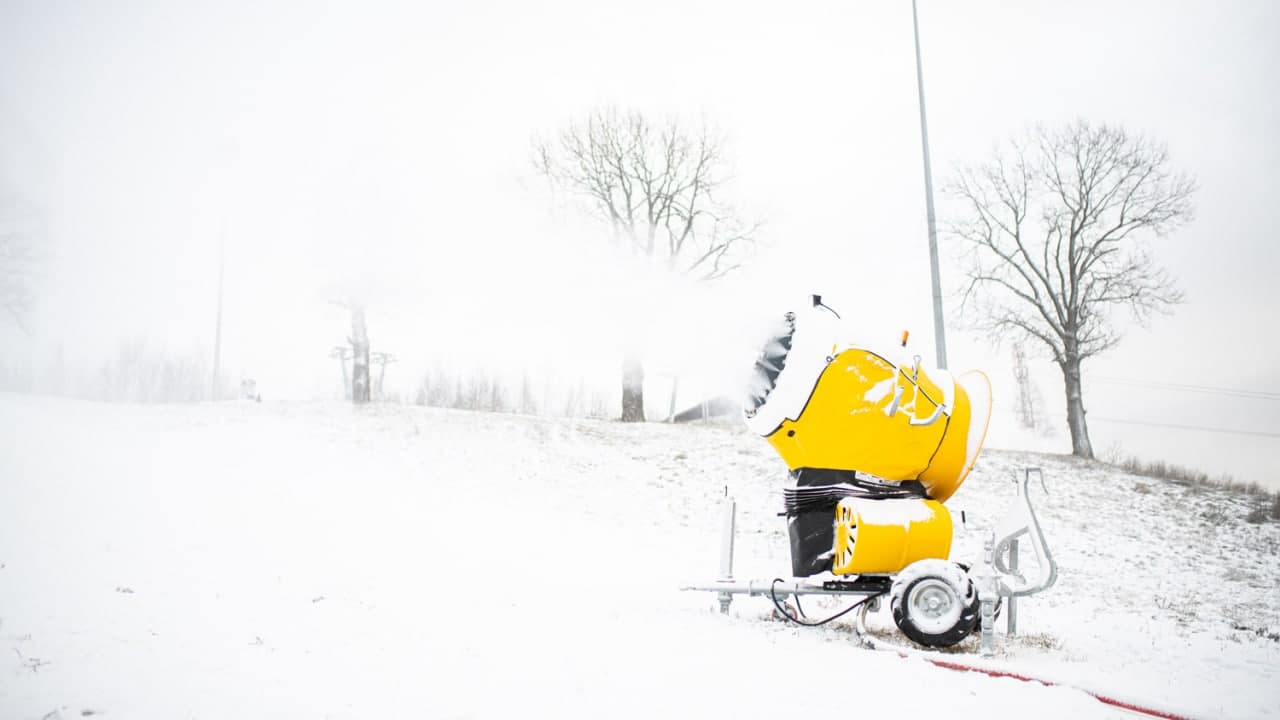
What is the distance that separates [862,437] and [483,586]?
374 cm

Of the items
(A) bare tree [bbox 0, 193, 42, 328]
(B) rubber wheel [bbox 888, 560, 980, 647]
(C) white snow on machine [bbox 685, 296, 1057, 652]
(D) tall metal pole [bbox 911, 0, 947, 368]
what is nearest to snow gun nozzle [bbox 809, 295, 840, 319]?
(C) white snow on machine [bbox 685, 296, 1057, 652]

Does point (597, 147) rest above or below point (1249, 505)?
above

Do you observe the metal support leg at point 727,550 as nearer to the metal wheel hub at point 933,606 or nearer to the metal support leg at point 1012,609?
the metal wheel hub at point 933,606

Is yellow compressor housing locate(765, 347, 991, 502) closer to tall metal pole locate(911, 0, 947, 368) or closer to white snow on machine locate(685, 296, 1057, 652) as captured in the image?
white snow on machine locate(685, 296, 1057, 652)

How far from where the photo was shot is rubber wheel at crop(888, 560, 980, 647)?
4188 mm

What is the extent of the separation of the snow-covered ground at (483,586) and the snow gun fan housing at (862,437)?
730 mm

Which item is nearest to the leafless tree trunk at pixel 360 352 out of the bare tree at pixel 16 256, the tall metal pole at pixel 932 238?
the bare tree at pixel 16 256

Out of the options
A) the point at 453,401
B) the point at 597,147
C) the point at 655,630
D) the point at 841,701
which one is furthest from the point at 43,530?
the point at 597,147

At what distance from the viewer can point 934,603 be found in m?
4.33

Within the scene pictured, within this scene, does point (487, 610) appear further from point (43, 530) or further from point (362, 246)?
point (362, 246)

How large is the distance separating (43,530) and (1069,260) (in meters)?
26.9

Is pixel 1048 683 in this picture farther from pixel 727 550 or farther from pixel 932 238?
pixel 932 238

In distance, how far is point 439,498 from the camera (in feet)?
38.6

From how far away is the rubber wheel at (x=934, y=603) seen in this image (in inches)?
165
